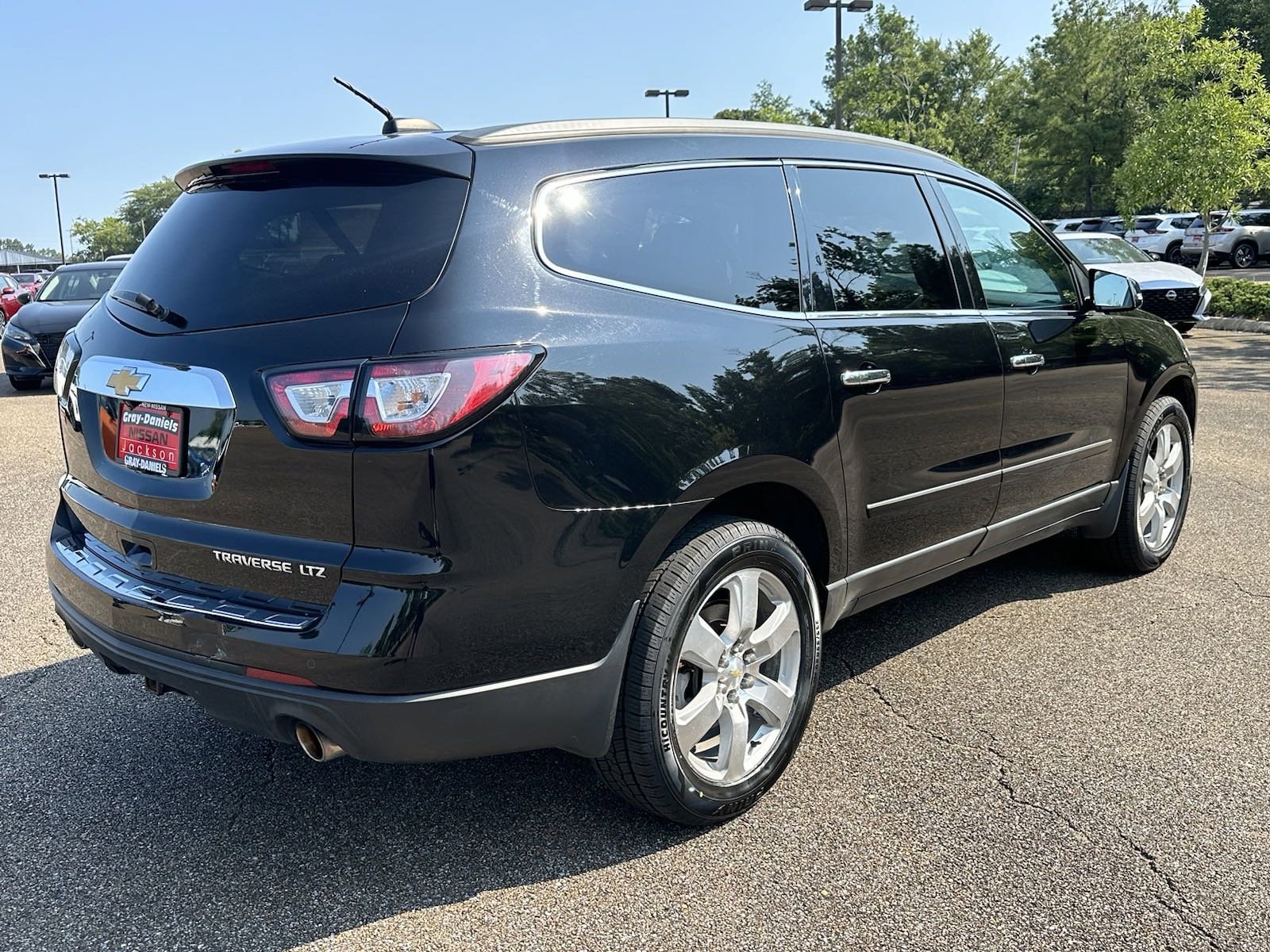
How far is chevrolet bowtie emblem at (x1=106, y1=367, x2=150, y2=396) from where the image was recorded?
103 inches

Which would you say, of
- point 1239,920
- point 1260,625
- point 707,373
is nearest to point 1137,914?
point 1239,920

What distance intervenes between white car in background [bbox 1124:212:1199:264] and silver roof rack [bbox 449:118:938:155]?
32952 mm

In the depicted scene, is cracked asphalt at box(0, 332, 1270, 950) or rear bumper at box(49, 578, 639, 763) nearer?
rear bumper at box(49, 578, 639, 763)

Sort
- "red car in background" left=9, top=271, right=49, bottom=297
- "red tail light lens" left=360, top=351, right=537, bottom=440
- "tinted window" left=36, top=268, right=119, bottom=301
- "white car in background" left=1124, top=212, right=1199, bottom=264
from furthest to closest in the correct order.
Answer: "white car in background" left=1124, top=212, right=1199, bottom=264
"red car in background" left=9, top=271, right=49, bottom=297
"tinted window" left=36, top=268, right=119, bottom=301
"red tail light lens" left=360, top=351, right=537, bottom=440

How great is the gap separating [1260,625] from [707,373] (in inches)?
117

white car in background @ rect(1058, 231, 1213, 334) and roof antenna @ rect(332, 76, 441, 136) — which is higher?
roof antenna @ rect(332, 76, 441, 136)

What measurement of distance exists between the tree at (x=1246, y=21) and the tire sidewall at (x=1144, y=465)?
1875 inches

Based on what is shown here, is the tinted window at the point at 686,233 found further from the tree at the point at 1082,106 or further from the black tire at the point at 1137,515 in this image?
the tree at the point at 1082,106

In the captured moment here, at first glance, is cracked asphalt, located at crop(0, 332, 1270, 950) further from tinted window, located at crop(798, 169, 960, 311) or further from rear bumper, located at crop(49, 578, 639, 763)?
tinted window, located at crop(798, 169, 960, 311)

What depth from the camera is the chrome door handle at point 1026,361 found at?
12.7ft

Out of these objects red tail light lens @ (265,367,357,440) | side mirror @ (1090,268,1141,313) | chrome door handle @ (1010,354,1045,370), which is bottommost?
chrome door handle @ (1010,354,1045,370)

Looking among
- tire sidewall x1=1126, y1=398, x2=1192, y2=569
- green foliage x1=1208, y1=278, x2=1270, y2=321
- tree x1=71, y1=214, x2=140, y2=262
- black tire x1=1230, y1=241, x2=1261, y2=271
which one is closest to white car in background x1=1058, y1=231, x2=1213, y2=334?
green foliage x1=1208, y1=278, x2=1270, y2=321

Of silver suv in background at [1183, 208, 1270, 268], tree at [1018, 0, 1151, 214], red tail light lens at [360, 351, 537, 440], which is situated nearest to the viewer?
red tail light lens at [360, 351, 537, 440]

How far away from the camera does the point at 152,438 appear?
262cm
